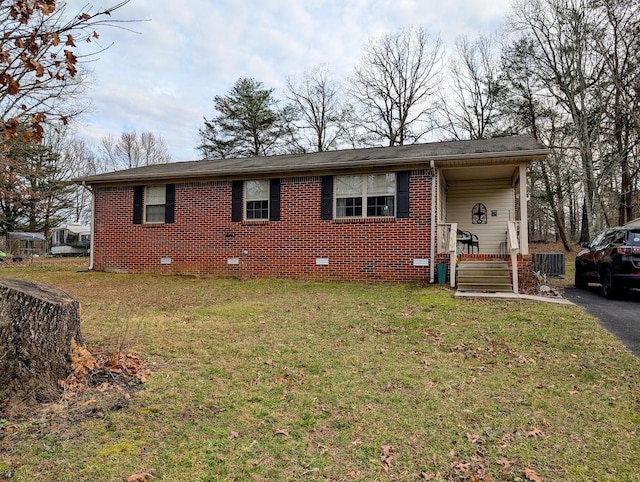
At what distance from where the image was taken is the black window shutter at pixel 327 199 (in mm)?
10969

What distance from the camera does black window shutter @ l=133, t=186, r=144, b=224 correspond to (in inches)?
499

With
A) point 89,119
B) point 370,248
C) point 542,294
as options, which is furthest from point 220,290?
point 89,119

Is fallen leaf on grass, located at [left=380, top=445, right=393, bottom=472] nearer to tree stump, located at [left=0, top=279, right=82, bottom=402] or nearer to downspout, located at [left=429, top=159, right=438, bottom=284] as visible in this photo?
tree stump, located at [left=0, top=279, right=82, bottom=402]

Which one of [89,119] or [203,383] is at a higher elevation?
[89,119]

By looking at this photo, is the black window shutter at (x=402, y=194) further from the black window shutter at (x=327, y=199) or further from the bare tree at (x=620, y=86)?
the bare tree at (x=620, y=86)

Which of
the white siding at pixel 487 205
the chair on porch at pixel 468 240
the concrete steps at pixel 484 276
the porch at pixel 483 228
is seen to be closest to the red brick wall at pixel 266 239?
the porch at pixel 483 228

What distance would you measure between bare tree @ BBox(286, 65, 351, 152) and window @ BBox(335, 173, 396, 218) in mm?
20145

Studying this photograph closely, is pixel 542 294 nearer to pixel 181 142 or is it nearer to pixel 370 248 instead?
pixel 370 248

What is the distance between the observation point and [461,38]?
27000mm

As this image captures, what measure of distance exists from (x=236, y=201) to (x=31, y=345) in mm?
8927

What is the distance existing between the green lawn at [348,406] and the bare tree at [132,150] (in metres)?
34.9

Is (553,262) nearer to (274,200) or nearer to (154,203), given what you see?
(274,200)

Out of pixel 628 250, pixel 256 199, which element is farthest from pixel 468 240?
pixel 256 199

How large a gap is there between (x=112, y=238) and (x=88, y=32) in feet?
35.7
